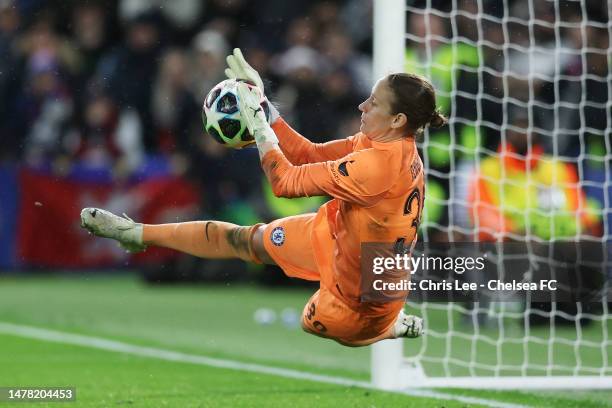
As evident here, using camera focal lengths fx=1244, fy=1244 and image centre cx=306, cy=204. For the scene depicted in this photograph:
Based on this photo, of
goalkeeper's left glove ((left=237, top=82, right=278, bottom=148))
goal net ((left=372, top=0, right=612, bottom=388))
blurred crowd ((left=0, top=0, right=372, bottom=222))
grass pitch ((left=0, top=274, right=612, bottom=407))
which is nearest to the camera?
goalkeeper's left glove ((left=237, top=82, right=278, bottom=148))

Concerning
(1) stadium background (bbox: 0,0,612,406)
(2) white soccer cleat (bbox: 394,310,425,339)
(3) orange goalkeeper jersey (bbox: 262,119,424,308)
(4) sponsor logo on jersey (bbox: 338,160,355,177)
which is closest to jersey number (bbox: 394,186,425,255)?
(3) orange goalkeeper jersey (bbox: 262,119,424,308)

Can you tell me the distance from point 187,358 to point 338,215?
3027 mm

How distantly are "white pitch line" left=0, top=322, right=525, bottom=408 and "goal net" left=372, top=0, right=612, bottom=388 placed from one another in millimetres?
856

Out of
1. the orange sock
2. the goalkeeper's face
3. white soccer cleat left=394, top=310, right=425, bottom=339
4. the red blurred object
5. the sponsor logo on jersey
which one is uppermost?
the red blurred object

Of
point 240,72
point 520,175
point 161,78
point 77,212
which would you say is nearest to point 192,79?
point 161,78

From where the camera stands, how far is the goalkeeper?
18.3 feet

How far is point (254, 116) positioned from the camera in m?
5.76

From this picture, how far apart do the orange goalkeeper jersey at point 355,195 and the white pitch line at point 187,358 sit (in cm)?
127

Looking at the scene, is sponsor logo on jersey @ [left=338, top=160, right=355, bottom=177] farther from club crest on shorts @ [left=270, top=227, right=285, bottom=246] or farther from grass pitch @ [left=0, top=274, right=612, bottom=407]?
grass pitch @ [left=0, top=274, right=612, bottom=407]

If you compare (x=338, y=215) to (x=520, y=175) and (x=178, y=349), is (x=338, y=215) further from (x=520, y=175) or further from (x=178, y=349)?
(x=520, y=175)

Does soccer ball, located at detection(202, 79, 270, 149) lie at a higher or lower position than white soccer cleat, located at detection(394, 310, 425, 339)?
higher

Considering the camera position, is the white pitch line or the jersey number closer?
the jersey number

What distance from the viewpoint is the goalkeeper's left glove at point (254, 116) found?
5.70 meters

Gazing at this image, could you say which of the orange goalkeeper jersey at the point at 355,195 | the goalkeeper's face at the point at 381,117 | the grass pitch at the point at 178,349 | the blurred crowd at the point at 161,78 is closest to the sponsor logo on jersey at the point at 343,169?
the orange goalkeeper jersey at the point at 355,195
